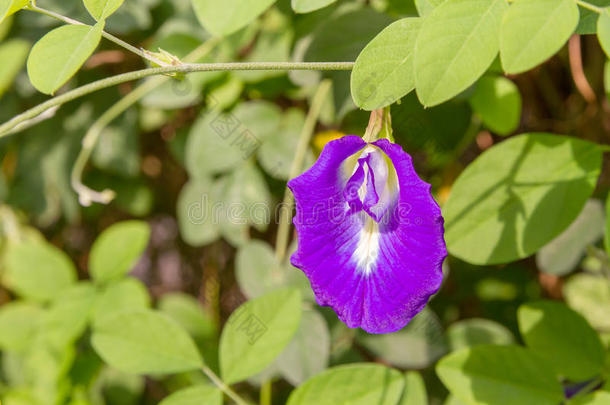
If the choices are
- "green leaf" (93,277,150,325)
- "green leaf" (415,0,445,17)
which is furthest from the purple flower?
"green leaf" (93,277,150,325)

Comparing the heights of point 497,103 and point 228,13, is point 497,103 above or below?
below

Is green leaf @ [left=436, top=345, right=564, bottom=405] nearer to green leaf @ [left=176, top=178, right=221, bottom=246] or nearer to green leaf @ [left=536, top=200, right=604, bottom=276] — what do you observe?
green leaf @ [left=536, top=200, right=604, bottom=276]

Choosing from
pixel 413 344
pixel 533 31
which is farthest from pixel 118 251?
pixel 533 31

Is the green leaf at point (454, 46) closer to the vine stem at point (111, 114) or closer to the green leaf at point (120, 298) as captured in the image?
the vine stem at point (111, 114)

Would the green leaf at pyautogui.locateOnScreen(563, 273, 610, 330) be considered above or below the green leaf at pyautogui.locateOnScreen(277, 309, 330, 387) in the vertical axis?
below

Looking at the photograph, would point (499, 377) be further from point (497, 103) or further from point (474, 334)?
point (497, 103)

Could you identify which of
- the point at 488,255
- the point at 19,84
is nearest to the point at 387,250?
the point at 488,255
